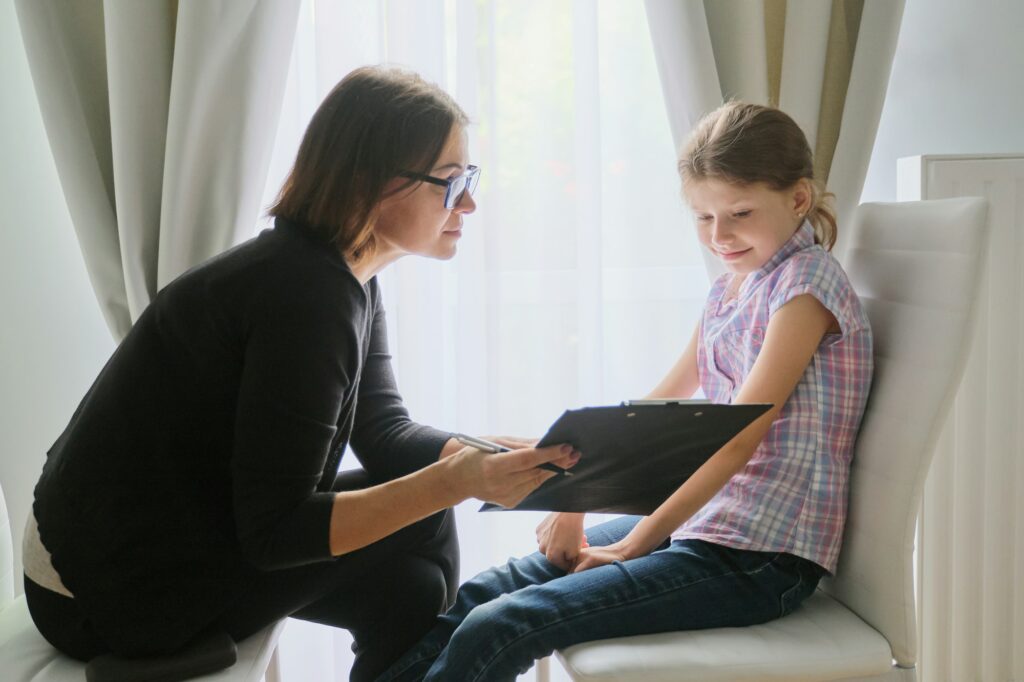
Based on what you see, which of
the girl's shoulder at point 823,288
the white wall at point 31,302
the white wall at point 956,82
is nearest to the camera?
the girl's shoulder at point 823,288

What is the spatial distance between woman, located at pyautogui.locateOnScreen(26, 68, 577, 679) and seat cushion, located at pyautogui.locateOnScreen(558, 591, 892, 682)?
0.72ft

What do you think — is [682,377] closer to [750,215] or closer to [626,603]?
[750,215]

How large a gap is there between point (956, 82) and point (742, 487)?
3.86ft

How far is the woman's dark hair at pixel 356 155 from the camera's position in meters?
1.18

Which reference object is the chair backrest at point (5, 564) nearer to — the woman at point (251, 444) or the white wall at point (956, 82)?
the woman at point (251, 444)

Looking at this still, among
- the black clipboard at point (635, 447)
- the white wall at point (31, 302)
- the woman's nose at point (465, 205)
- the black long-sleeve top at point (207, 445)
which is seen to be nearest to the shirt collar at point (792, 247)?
the black clipboard at point (635, 447)

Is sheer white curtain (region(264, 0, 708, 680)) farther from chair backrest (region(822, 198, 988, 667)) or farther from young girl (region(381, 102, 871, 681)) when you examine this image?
chair backrest (region(822, 198, 988, 667))

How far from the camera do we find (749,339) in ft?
4.50

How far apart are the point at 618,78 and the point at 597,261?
37 centimetres

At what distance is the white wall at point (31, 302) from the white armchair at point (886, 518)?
125 cm

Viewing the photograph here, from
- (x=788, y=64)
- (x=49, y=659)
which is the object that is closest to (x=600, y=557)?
(x=49, y=659)

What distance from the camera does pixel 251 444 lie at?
41.8 inches

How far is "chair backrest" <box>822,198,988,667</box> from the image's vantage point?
119 centimetres

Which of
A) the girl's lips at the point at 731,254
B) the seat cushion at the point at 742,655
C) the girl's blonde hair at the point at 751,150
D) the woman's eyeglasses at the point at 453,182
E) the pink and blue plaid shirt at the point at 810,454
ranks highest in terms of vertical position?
the girl's blonde hair at the point at 751,150
